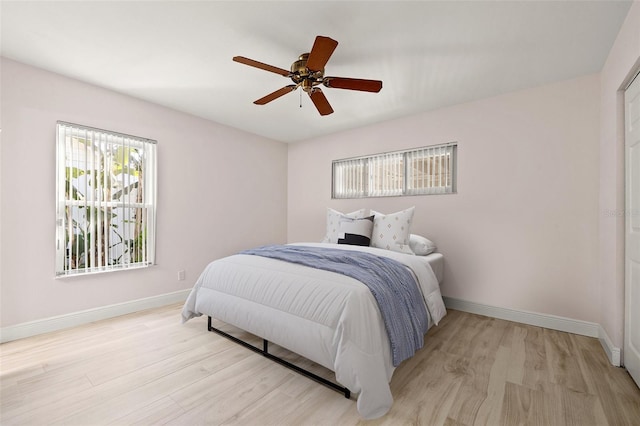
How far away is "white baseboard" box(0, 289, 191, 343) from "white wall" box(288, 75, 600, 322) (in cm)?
329

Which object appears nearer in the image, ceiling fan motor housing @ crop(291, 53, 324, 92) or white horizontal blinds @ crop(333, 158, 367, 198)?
ceiling fan motor housing @ crop(291, 53, 324, 92)

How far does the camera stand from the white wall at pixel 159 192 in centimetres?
244

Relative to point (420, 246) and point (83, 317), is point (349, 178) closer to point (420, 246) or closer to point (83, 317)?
point (420, 246)

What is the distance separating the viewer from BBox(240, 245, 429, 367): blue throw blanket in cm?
174

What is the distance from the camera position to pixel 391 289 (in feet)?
6.28

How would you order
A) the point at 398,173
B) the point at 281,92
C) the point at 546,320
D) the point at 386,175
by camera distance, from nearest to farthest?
the point at 281,92 < the point at 546,320 < the point at 398,173 < the point at 386,175

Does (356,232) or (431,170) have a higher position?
(431,170)

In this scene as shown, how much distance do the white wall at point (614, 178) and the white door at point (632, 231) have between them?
0.05 meters

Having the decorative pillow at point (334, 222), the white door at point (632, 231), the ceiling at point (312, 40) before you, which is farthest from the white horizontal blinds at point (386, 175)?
the white door at point (632, 231)

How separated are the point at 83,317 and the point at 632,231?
473 cm

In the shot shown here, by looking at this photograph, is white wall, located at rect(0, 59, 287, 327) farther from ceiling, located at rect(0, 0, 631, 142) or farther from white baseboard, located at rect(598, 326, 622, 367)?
white baseboard, located at rect(598, 326, 622, 367)

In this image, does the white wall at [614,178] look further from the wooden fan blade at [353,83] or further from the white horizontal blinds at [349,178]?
the white horizontal blinds at [349,178]

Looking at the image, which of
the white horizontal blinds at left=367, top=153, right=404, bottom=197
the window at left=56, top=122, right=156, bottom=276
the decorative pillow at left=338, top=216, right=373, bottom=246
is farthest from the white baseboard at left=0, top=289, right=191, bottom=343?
the white horizontal blinds at left=367, top=153, right=404, bottom=197

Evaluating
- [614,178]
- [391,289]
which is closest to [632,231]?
[614,178]
